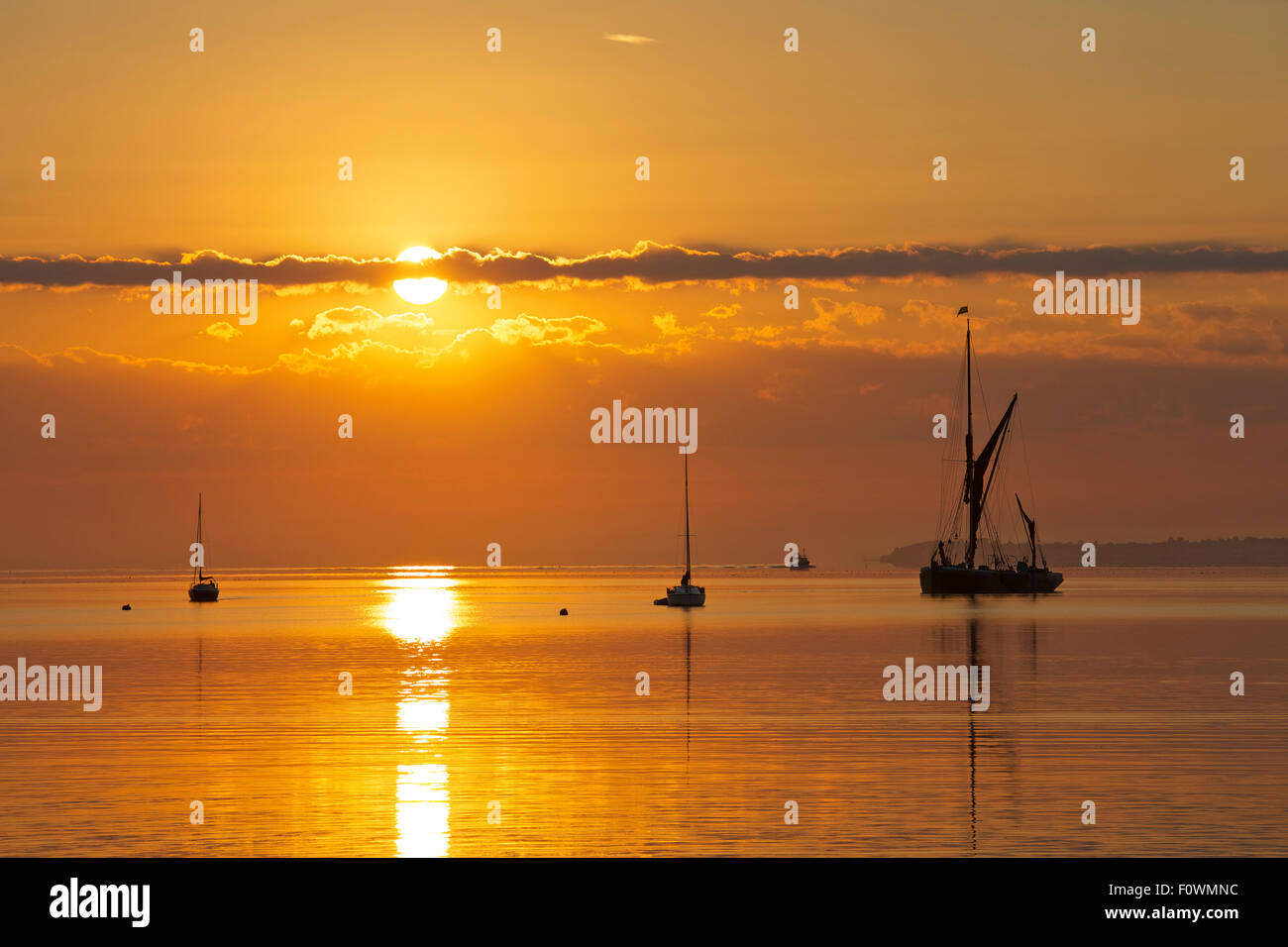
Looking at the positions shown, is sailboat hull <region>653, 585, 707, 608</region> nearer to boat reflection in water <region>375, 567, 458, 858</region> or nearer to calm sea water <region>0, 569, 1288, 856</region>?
boat reflection in water <region>375, 567, 458, 858</region>

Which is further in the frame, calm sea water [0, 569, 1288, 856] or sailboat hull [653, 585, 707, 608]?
sailboat hull [653, 585, 707, 608]

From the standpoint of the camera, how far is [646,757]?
43.2 m

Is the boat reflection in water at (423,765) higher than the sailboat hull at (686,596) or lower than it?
lower

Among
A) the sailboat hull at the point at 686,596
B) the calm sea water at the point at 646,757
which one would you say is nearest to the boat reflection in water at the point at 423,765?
the calm sea water at the point at 646,757

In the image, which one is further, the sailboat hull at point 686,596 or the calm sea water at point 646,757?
the sailboat hull at point 686,596

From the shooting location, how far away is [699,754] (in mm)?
43750

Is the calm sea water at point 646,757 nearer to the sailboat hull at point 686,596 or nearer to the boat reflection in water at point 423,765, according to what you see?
the boat reflection in water at point 423,765

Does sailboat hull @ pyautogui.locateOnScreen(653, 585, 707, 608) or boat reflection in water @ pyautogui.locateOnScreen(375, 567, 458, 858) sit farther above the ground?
sailboat hull @ pyautogui.locateOnScreen(653, 585, 707, 608)

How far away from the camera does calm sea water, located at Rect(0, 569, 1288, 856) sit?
30.3 meters

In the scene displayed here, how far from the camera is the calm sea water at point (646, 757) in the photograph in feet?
99.4

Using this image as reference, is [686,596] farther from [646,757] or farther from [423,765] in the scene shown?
[423,765]

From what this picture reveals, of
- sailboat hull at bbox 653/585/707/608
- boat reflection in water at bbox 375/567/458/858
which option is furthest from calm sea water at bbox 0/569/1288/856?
sailboat hull at bbox 653/585/707/608
